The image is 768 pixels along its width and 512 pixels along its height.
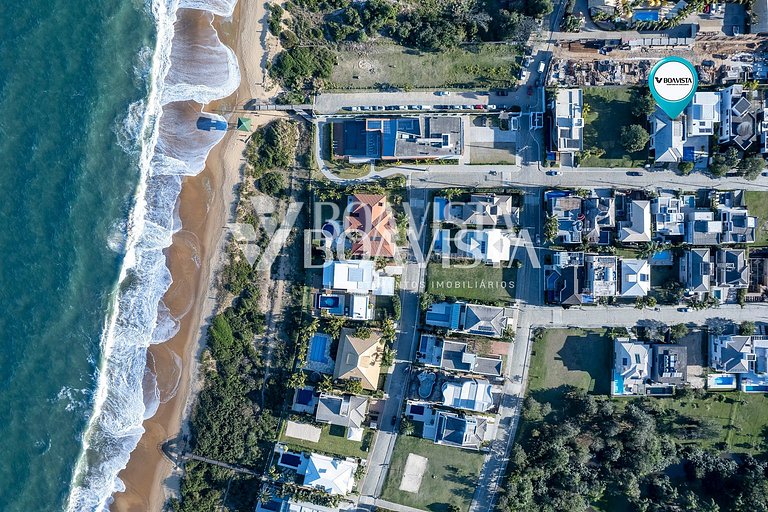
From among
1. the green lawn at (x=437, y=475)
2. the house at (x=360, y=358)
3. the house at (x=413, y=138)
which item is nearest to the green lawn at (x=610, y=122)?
the house at (x=413, y=138)

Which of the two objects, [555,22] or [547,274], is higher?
[555,22]

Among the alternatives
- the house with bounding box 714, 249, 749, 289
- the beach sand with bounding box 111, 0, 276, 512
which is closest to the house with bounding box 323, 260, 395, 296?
the beach sand with bounding box 111, 0, 276, 512

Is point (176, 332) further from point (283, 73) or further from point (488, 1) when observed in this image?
point (488, 1)

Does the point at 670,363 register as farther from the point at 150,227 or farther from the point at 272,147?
the point at 150,227

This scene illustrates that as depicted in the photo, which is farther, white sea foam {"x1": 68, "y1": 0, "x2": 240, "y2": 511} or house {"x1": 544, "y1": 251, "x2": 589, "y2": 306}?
white sea foam {"x1": 68, "y1": 0, "x2": 240, "y2": 511}

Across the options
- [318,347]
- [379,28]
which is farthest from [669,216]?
[318,347]

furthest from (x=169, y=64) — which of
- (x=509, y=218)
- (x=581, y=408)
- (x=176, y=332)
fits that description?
(x=581, y=408)

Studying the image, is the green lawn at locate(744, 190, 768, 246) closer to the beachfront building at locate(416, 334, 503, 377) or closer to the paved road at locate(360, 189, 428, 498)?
the beachfront building at locate(416, 334, 503, 377)

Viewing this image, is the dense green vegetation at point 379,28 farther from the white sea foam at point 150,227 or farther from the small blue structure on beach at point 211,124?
the small blue structure on beach at point 211,124
